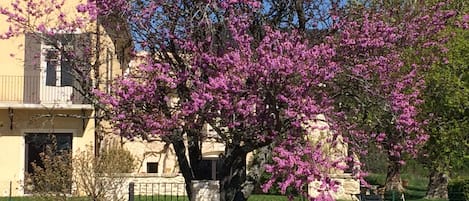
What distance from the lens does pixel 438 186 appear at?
31.6m

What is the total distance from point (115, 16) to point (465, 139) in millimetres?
15665

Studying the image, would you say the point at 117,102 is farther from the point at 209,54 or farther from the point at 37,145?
the point at 37,145

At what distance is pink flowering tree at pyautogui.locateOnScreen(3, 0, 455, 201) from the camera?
11.3 metres

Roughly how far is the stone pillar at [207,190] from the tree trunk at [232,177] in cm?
43

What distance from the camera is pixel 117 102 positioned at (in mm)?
12742

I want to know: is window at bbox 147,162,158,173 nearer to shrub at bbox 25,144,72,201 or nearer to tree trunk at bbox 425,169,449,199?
tree trunk at bbox 425,169,449,199

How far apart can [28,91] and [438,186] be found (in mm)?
18269

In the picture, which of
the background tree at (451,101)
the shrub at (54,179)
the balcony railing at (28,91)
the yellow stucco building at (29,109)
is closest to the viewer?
the shrub at (54,179)

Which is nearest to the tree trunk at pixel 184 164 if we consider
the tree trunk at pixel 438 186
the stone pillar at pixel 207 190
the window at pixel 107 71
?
the stone pillar at pixel 207 190

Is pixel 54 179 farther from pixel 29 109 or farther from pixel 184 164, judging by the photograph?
pixel 29 109

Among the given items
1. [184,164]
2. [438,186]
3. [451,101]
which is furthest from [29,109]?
[438,186]

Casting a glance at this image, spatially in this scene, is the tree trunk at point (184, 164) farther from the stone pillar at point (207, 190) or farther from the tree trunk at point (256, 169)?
the tree trunk at point (256, 169)

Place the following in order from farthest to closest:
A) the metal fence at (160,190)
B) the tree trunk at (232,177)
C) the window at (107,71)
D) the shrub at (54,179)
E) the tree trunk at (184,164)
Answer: the metal fence at (160,190), the tree trunk at (232,177), the tree trunk at (184,164), the window at (107,71), the shrub at (54,179)

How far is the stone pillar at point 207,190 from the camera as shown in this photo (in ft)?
45.0
